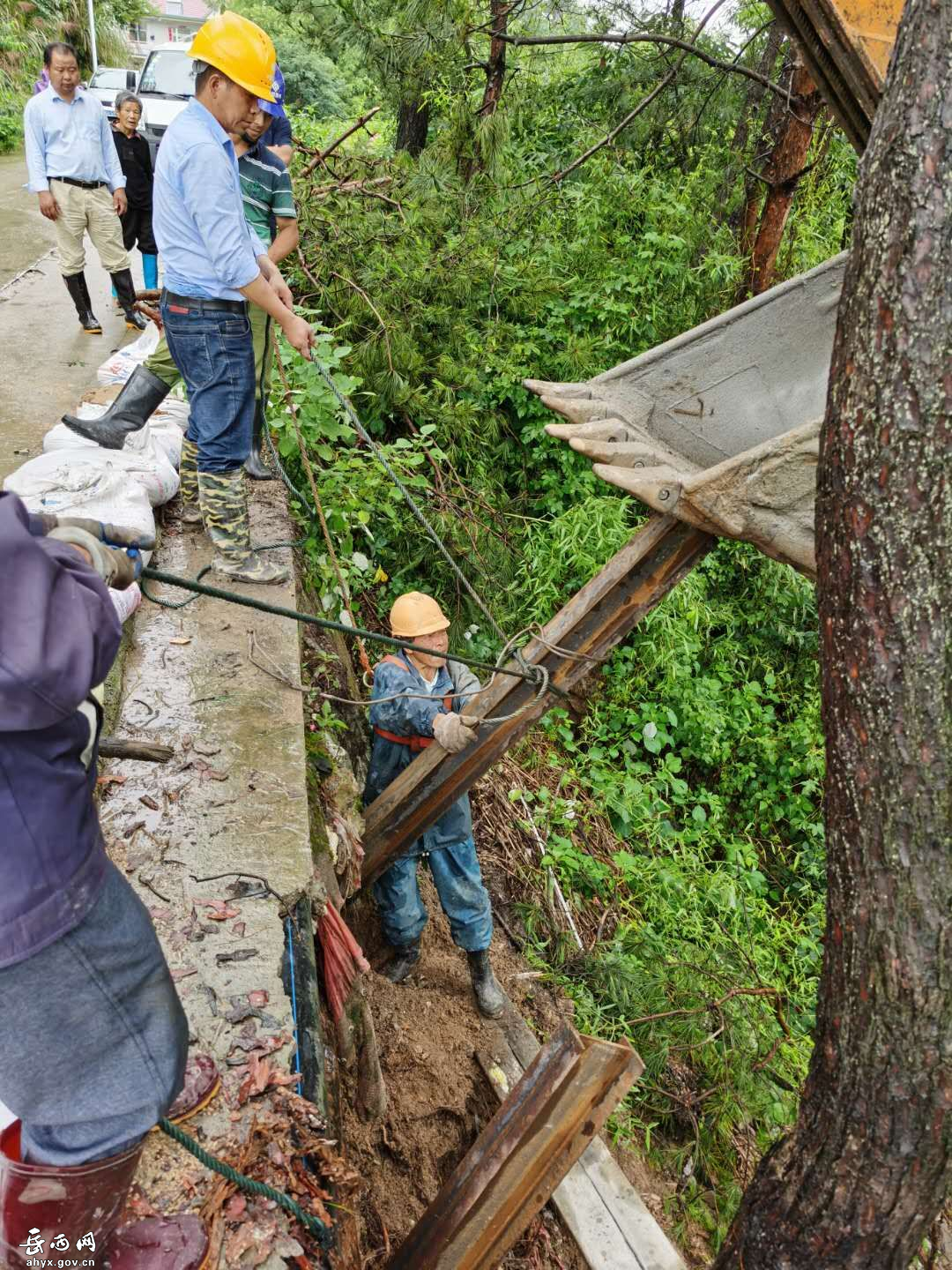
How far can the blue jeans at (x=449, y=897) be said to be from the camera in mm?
3861

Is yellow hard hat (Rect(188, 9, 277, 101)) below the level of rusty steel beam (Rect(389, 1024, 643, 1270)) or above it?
above

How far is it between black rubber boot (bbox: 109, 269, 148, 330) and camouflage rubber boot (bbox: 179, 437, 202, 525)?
2658mm

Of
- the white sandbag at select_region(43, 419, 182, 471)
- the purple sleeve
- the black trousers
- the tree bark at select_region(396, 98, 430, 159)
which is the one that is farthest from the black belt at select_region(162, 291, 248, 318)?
the tree bark at select_region(396, 98, 430, 159)

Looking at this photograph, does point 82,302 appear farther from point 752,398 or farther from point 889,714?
point 889,714

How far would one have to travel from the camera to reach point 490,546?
6031 mm

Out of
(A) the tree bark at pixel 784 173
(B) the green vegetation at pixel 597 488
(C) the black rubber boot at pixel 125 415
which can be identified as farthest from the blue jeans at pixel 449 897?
(A) the tree bark at pixel 784 173

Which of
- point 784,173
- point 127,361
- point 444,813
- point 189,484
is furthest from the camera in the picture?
point 784,173

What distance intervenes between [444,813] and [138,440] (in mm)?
2089

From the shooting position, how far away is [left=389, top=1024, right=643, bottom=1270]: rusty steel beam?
2.51 meters

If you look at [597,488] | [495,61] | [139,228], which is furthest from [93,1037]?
[495,61]

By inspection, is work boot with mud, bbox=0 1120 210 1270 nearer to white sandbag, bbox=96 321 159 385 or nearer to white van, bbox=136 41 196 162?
white sandbag, bbox=96 321 159 385

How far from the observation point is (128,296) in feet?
21.1

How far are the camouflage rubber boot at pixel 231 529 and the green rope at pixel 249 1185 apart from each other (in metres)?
2.30

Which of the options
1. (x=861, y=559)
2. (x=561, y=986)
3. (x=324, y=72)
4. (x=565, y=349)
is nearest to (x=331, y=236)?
(x=565, y=349)
